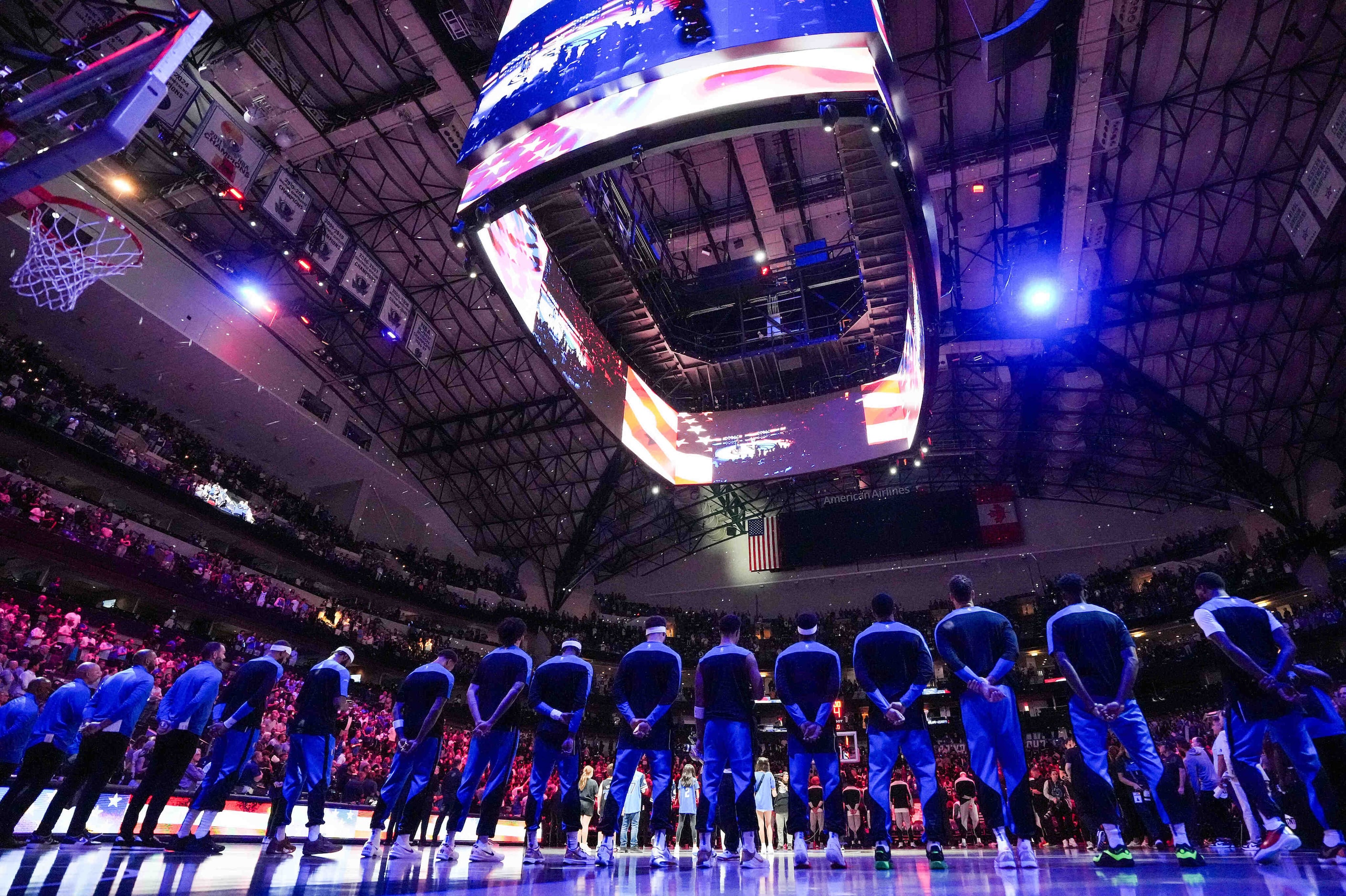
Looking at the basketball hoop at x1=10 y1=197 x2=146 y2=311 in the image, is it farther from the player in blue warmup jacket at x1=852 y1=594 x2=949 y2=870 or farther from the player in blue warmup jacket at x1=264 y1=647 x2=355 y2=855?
the player in blue warmup jacket at x1=852 y1=594 x2=949 y2=870

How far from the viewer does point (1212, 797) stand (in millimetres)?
8383

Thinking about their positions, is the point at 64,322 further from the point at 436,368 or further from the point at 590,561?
the point at 590,561

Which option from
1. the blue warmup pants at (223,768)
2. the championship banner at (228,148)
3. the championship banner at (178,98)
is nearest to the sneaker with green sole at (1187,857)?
the blue warmup pants at (223,768)

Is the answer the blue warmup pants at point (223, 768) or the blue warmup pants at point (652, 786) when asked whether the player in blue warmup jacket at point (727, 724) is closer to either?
the blue warmup pants at point (652, 786)

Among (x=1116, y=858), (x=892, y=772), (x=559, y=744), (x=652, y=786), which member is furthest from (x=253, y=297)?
(x=1116, y=858)

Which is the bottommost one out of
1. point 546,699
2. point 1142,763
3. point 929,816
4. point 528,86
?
point 929,816

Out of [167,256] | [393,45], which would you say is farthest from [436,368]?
[393,45]

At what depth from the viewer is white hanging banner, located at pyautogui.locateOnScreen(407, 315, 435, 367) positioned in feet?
62.1

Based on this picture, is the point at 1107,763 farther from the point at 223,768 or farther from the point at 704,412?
the point at 704,412

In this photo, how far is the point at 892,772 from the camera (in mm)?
5027

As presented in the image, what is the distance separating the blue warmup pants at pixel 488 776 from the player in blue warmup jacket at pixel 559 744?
0.76 feet

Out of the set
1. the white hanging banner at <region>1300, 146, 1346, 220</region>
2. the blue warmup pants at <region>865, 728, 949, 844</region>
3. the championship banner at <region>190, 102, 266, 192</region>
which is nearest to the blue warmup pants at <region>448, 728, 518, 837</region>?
the blue warmup pants at <region>865, 728, 949, 844</region>

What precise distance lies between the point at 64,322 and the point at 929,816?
933 inches

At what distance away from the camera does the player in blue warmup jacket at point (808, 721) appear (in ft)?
17.2
